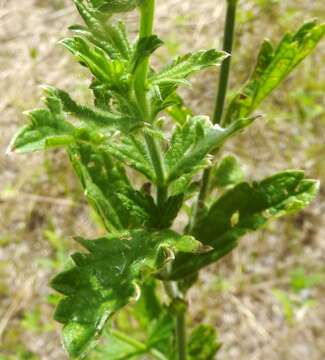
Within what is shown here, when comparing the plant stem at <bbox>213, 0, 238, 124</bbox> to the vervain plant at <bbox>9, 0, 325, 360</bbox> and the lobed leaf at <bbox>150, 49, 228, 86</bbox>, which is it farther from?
the lobed leaf at <bbox>150, 49, 228, 86</bbox>

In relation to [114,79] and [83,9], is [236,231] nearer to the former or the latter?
[114,79]

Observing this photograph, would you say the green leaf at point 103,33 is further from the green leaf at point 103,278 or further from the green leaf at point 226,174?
the green leaf at point 226,174

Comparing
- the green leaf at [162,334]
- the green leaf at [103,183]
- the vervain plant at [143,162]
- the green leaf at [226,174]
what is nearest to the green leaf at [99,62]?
the vervain plant at [143,162]

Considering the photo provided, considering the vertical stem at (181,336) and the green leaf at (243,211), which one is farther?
the vertical stem at (181,336)

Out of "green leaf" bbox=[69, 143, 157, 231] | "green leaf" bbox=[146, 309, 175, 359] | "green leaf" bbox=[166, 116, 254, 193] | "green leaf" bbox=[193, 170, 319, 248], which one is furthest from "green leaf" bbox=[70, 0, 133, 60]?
"green leaf" bbox=[146, 309, 175, 359]

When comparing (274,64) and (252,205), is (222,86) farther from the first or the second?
(252,205)
